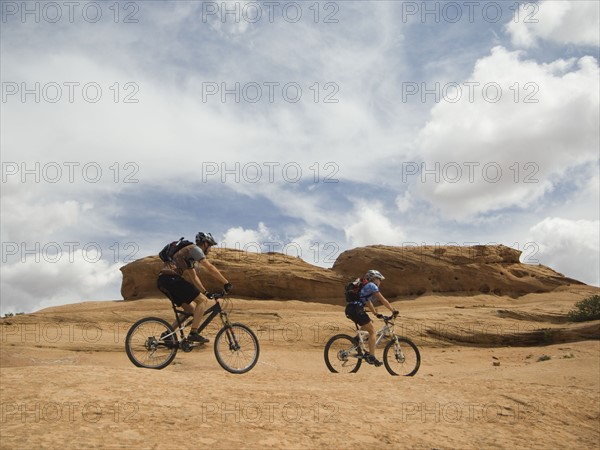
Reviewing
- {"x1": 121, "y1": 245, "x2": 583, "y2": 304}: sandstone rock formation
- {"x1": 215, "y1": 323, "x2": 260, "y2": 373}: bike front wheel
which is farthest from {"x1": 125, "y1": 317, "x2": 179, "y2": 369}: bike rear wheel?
{"x1": 121, "y1": 245, "x2": 583, "y2": 304}: sandstone rock formation

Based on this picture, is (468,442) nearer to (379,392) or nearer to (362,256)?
(379,392)

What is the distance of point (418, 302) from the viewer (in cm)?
3478

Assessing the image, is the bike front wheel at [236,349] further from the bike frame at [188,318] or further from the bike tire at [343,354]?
the bike tire at [343,354]

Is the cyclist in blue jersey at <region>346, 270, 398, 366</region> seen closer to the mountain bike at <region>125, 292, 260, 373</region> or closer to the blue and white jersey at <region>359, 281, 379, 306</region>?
the blue and white jersey at <region>359, 281, 379, 306</region>

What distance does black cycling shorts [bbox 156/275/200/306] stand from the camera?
7.50 m

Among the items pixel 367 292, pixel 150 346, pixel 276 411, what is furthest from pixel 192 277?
pixel 367 292

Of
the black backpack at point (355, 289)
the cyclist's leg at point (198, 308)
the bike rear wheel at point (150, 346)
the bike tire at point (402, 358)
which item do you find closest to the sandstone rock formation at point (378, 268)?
the bike tire at point (402, 358)

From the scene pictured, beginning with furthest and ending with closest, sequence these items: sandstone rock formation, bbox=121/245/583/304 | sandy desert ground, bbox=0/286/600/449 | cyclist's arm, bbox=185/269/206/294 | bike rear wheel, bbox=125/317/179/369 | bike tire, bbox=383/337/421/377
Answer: sandstone rock formation, bbox=121/245/583/304 < bike tire, bbox=383/337/421/377 < bike rear wheel, bbox=125/317/179/369 < cyclist's arm, bbox=185/269/206/294 < sandy desert ground, bbox=0/286/600/449

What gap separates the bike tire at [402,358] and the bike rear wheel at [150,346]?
4460mm

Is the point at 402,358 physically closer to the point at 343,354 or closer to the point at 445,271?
the point at 343,354

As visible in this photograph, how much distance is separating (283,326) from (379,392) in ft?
44.4

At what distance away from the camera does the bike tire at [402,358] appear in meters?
10.1

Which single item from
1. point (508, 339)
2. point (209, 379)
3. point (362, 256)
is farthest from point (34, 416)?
point (362, 256)

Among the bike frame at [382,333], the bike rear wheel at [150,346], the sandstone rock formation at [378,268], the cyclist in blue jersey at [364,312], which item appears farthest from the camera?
the sandstone rock formation at [378,268]
